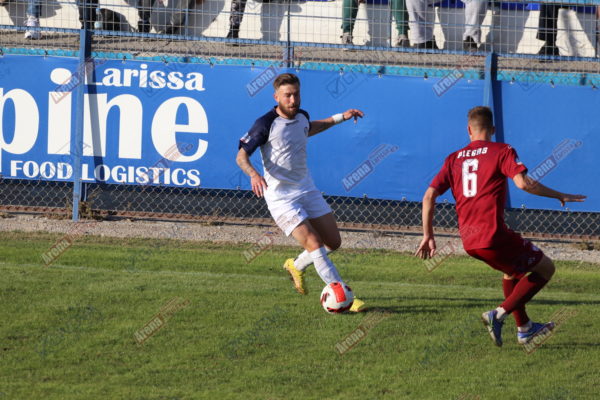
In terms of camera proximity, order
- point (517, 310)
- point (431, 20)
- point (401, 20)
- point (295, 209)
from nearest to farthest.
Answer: point (517, 310)
point (295, 209)
point (401, 20)
point (431, 20)

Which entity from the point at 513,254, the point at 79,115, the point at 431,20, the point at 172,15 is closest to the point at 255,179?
the point at 513,254

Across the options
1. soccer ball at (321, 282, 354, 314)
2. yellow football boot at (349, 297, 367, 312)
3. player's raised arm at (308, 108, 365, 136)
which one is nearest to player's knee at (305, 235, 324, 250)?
soccer ball at (321, 282, 354, 314)

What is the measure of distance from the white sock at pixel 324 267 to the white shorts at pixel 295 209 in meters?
0.36

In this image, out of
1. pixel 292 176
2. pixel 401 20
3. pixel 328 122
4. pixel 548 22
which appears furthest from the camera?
pixel 548 22

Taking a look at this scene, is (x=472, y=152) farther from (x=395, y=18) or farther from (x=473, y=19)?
(x=473, y=19)

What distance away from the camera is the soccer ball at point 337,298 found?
25.7ft

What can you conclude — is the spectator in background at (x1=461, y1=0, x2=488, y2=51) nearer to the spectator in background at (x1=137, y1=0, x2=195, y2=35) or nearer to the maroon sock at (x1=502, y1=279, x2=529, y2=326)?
the spectator in background at (x1=137, y1=0, x2=195, y2=35)

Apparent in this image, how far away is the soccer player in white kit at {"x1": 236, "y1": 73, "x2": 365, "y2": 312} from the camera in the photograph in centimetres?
821

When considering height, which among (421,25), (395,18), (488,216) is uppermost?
(395,18)

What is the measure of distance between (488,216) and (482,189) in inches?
8.4

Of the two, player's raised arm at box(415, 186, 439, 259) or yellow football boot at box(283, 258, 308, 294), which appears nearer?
player's raised arm at box(415, 186, 439, 259)

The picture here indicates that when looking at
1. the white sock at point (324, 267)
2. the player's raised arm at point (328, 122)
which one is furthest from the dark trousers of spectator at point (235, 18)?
the white sock at point (324, 267)

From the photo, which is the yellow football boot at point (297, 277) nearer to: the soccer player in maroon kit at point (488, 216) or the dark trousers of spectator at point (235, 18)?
the soccer player in maroon kit at point (488, 216)

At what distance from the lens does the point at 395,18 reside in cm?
Answer: 1390
